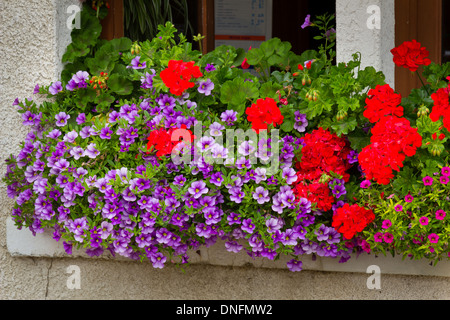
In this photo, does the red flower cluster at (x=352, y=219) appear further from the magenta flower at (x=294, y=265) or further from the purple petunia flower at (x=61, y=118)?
the purple petunia flower at (x=61, y=118)

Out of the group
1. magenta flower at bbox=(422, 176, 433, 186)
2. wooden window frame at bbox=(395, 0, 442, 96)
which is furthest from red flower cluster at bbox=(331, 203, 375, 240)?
wooden window frame at bbox=(395, 0, 442, 96)

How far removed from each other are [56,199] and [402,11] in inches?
78.6

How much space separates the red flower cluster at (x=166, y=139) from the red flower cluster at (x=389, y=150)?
29.7 inches

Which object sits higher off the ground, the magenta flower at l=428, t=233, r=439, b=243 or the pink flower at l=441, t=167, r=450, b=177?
the pink flower at l=441, t=167, r=450, b=177

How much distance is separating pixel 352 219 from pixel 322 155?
1.01 feet

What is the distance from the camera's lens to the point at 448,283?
280 cm

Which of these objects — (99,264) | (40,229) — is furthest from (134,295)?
(40,229)

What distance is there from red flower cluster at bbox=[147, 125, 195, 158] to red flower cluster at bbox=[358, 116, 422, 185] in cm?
75

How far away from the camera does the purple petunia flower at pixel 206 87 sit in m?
2.80

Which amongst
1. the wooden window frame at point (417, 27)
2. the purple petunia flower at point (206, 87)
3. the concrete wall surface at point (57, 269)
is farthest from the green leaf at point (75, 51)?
the wooden window frame at point (417, 27)

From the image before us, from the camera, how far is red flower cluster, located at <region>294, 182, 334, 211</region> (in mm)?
2619

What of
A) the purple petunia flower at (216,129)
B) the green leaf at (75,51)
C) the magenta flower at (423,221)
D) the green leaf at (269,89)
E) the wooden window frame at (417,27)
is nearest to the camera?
the magenta flower at (423,221)

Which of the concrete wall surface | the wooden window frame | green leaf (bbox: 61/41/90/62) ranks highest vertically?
the wooden window frame

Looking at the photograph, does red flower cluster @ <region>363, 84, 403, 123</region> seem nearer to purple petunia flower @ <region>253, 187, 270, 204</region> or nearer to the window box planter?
the window box planter
